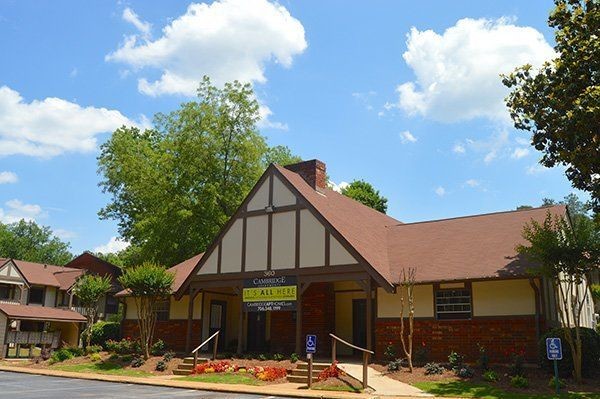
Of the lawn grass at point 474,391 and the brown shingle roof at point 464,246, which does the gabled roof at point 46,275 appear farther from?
the lawn grass at point 474,391

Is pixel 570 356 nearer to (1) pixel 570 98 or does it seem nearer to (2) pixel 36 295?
(1) pixel 570 98

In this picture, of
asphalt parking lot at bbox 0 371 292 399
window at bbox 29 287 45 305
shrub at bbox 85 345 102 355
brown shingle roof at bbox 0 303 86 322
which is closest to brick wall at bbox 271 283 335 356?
asphalt parking lot at bbox 0 371 292 399

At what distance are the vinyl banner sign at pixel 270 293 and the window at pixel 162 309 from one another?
6049 mm

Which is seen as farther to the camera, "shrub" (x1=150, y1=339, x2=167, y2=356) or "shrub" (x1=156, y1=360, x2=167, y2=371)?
"shrub" (x1=150, y1=339, x2=167, y2=356)

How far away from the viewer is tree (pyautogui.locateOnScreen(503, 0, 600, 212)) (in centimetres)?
1599

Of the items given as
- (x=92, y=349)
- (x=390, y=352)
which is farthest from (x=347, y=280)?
(x=92, y=349)

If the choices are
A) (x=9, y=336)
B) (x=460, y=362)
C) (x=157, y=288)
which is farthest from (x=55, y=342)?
(x=460, y=362)

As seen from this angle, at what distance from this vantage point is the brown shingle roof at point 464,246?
19891 millimetres

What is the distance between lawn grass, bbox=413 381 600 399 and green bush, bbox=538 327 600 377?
198cm

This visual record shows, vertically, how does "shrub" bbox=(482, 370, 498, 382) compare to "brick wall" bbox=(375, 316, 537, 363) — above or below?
below

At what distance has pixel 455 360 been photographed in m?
19.1

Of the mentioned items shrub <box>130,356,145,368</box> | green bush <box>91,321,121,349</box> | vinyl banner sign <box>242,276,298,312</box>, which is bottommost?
shrub <box>130,356,145,368</box>

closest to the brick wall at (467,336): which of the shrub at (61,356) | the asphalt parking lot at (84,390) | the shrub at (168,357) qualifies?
the asphalt parking lot at (84,390)

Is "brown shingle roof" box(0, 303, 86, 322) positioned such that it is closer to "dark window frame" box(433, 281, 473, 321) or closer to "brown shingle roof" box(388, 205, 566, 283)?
"brown shingle roof" box(388, 205, 566, 283)
